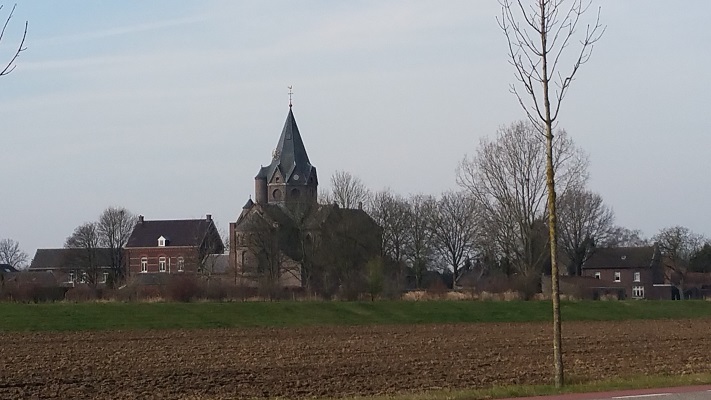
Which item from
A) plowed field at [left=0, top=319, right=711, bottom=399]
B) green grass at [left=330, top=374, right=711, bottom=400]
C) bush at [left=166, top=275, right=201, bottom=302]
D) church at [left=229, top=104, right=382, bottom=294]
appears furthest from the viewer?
church at [left=229, top=104, right=382, bottom=294]

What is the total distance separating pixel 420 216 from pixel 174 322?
45916mm

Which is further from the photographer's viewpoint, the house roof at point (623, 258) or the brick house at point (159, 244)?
the brick house at point (159, 244)

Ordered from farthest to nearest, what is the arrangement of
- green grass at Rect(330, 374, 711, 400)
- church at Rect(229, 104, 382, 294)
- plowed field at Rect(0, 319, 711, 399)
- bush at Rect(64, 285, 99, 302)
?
church at Rect(229, 104, 382, 294) → bush at Rect(64, 285, 99, 302) → plowed field at Rect(0, 319, 711, 399) → green grass at Rect(330, 374, 711, 400)

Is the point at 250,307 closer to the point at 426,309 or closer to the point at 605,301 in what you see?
the point at 426,309

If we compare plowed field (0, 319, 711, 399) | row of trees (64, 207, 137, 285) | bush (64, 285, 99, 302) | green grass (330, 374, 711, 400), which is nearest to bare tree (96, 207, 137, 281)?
row of trees (64, 207, 137, 285)

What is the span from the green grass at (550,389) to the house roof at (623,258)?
8761cm

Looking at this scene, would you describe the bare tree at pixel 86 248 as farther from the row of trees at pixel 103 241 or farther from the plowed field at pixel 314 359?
the plowed field at pixel 314 359

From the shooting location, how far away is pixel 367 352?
31234mm

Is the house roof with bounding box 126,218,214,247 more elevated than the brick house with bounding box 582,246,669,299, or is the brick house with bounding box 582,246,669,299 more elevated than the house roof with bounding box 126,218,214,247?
Answer: the house roof with bounding box 126,218,214,247

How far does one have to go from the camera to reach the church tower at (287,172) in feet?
377

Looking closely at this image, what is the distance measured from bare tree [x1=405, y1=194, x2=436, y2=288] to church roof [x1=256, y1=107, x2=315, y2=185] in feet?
85.1

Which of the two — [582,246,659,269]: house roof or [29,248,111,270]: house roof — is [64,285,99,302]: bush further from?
[582,246,659,269]: house roof

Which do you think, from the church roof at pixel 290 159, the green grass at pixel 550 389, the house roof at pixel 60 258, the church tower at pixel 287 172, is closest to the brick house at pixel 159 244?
the house roof at pixel 60 258

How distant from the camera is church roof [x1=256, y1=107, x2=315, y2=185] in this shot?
11556 centimetres
